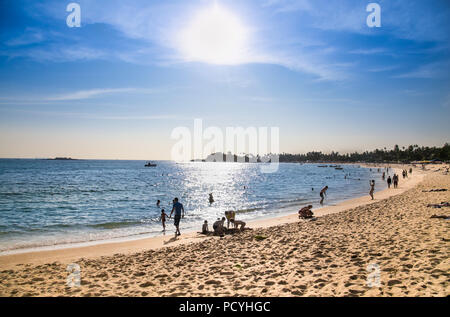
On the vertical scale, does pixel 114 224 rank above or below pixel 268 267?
below

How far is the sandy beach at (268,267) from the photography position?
5.23 m

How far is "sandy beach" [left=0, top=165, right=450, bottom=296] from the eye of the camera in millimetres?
5234

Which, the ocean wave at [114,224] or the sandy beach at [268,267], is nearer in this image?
the sandy beach at [268,267]

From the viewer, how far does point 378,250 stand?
7.24m

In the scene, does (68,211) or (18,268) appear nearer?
(18,268)

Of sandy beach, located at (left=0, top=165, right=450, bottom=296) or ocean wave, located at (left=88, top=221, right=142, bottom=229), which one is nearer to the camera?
sandy beach, located at (left=0, top=165, right=450, bottom=296)

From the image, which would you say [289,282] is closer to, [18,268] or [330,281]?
[330,281]

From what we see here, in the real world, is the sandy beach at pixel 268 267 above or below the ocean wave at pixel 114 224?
above

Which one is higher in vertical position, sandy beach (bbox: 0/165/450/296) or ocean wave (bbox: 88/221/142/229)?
sandy beach (bbox: 0/165/450/296)

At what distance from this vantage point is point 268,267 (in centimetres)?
677

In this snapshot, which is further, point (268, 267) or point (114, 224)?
point (114, 224)
